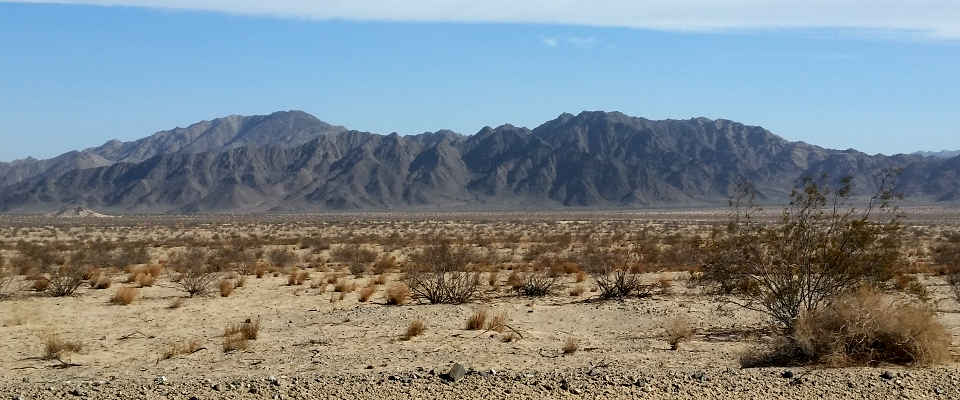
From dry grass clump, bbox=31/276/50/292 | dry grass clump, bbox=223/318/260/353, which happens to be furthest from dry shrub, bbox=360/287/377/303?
dry grass clump, bbox=31/276/50/292

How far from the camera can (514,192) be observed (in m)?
181

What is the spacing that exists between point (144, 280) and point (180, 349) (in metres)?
13.6

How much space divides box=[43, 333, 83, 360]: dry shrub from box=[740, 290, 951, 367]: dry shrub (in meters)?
10.4

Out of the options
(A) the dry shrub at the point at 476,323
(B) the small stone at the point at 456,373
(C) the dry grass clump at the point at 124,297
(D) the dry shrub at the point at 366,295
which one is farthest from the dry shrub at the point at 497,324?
(C) the dry grass clump at the point at 124,297

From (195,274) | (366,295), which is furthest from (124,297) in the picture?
(366,295)

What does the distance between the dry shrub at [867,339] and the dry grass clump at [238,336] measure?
26.4 feet

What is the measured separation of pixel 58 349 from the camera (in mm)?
13945

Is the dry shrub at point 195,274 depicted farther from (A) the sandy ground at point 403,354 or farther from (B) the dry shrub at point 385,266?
(B) the dry shrub at point 385,266

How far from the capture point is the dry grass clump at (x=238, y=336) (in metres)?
14.5

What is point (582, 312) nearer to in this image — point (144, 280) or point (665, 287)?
point (665, 287)

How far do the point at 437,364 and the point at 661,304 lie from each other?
877 cm

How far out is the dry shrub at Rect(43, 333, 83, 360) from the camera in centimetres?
1384

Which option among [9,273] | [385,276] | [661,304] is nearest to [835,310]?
[661,304]

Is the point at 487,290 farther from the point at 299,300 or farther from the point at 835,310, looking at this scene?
the point at 835,310
